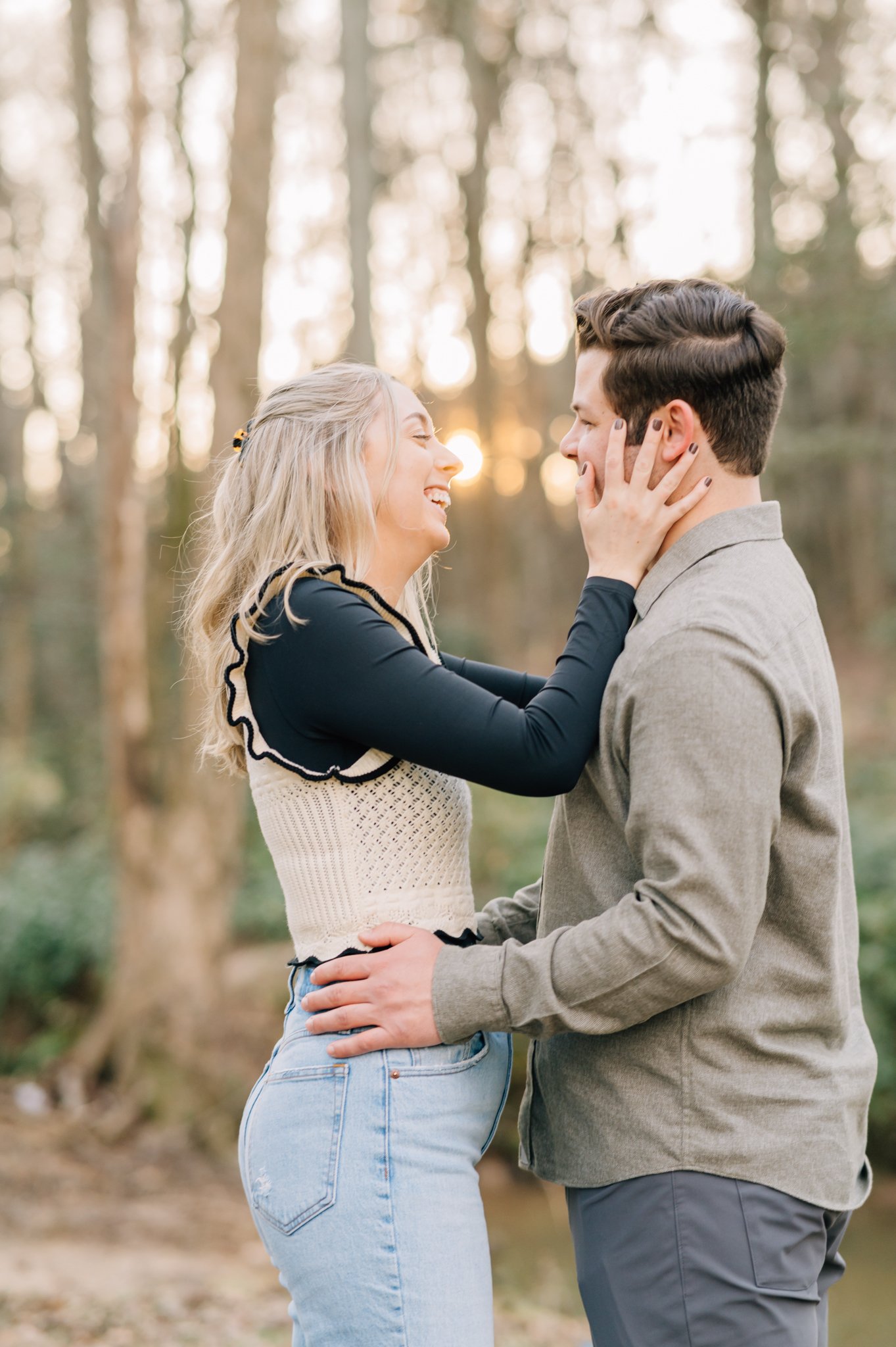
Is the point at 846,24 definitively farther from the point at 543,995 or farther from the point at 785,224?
the point at 543,995

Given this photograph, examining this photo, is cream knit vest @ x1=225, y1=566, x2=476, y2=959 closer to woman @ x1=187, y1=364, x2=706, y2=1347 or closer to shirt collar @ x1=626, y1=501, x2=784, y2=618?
woman @ x1=187, y1=364, x2=706, y2=1347

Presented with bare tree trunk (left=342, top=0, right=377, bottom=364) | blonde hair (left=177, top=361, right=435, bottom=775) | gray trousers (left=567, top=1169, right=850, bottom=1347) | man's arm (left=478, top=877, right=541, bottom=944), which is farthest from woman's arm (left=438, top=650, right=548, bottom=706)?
bare tree trunk (left=342, top=0, right=377, bottom=364)

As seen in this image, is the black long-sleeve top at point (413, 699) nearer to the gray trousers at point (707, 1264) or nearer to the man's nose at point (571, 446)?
the man's nose at point (571, 446)

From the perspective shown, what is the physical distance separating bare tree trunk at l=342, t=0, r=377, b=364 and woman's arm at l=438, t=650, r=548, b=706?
421 inches

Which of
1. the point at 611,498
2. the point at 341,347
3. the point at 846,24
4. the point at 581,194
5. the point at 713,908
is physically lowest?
the point at 713,908

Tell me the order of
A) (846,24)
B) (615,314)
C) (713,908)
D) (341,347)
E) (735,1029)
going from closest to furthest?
(713,908) → (735,1029) → (615,314) → (846,24) → (341,347)

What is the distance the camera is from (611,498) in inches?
75.7

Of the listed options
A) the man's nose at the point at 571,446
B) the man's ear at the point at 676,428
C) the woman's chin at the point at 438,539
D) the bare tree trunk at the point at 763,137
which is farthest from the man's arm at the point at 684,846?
the bare tree trunk at the point at 763,137

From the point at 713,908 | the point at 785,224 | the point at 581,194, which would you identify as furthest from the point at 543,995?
the point at 581,194

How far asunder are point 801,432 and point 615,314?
37.5 ft

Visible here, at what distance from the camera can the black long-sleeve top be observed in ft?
5.85

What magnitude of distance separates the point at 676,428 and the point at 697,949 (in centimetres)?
80

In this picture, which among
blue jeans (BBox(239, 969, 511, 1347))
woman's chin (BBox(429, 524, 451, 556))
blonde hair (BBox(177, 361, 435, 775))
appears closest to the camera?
blue jeans (BBox(239, 969, 511, 1347))

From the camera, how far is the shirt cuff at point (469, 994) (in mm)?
1760
